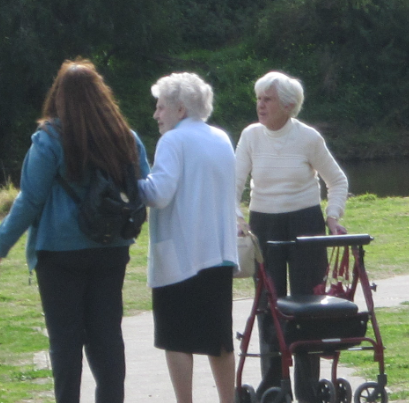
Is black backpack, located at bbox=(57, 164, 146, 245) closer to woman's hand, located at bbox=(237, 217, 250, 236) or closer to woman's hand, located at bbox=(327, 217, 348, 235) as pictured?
woman's hand, located at bbox=(237, 217, 250, 236)

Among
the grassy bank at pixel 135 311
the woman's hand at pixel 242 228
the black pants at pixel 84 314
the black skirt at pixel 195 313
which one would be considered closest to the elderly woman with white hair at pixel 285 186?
the woman's hand at pixel 242 228

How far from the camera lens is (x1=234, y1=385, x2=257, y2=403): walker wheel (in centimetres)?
432

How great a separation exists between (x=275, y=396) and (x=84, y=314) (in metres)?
0.98

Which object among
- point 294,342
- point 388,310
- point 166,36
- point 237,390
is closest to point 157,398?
point 237,390

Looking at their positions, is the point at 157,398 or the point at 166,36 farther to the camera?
the point at 166,36

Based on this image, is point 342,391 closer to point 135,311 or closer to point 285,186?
point 285,186

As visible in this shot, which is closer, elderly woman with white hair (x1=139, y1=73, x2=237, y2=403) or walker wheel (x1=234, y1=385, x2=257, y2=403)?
elderly woman with white hair (x1=139, y1=73, x2=237, y2=403)

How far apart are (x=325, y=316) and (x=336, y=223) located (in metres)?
0.76

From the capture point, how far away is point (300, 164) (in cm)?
459

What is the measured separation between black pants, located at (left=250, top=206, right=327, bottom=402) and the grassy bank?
0.61m

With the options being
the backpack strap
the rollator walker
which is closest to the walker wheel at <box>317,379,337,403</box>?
the rollator walker

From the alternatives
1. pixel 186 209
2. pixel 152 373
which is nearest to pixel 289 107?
pixel 186 209

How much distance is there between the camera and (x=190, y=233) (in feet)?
12.7

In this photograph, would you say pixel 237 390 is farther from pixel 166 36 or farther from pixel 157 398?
pixel 166 36
